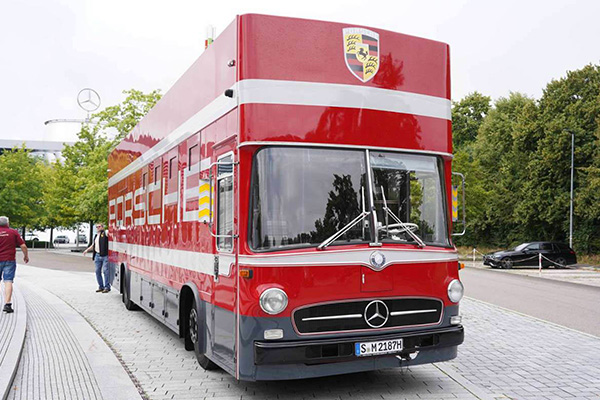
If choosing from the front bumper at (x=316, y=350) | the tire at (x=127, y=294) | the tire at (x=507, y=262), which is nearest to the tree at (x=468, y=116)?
the tire at (x=507, y=262)

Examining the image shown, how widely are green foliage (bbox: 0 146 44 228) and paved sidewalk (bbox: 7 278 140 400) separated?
3869cm

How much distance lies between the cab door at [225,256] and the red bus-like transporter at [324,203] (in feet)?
0.07

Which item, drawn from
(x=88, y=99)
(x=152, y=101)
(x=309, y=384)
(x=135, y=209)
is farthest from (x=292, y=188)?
(x=88, y=99)

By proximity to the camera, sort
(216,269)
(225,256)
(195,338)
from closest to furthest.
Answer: (225,256) → (216,269) → (195,338)

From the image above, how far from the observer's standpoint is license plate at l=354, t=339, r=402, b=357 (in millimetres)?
5590

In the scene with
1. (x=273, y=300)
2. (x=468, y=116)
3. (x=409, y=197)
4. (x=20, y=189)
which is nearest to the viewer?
(x=273, y=300)

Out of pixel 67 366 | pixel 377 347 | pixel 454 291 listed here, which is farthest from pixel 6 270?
pixel 454 291

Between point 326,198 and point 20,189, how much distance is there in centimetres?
4716

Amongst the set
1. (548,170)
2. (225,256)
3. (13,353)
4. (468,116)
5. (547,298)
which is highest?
(468,116)

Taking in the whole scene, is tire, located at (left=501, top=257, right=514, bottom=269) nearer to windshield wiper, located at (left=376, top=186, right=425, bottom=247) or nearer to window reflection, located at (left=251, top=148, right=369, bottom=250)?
windshield wiper, located at (left=376, top=186, right=425, bottom=247)

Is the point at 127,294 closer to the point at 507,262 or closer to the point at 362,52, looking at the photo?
the point at 362,52

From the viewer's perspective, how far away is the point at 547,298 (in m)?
15.9

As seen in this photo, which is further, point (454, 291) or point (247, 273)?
point (454, 291)

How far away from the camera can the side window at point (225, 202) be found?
5.79m
